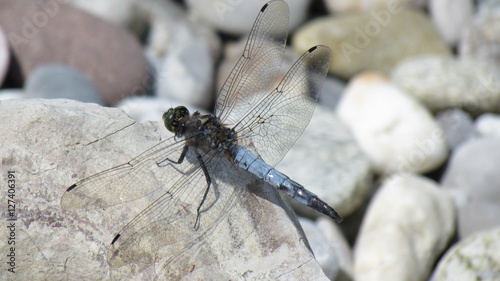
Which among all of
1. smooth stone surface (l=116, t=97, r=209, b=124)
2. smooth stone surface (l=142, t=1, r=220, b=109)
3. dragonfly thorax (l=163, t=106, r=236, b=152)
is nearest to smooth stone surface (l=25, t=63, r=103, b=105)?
smooth stone surface (l=116, t=97, r=209, b=124)

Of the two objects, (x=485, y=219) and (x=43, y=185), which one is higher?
(x=43, y=185)

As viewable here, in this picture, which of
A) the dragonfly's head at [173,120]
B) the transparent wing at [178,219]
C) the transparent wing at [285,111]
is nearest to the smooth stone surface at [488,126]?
the transparent wing at [285,111]

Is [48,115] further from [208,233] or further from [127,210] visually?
[208,233]

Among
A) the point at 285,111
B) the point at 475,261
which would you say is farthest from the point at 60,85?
the point at 475,261

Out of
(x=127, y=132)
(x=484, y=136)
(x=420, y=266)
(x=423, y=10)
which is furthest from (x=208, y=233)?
(x=423, y=10)

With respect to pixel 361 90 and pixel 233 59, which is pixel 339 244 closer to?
pixel 361 90
